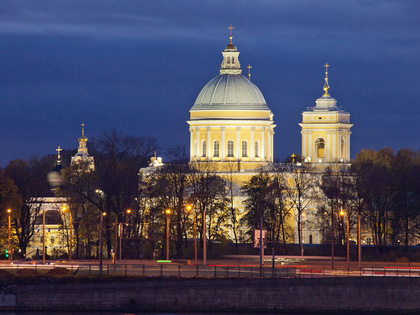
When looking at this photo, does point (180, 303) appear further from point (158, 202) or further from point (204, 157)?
point (204, 157)

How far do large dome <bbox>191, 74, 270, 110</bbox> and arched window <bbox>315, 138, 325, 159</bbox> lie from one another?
592 centimetres

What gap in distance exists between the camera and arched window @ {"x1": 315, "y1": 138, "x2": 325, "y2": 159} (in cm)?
14700

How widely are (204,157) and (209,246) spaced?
3493cm

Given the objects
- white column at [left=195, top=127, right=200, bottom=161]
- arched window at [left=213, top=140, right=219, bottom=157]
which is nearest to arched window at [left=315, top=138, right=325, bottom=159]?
arched window at [left=213, top=140, right=219, bottom=157]

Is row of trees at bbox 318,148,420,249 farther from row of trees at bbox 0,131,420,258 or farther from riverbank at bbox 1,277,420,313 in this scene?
riverbank at bbox 1,277,420,313

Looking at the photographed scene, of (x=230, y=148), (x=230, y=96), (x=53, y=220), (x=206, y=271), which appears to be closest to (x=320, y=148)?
(x=230, y=148)

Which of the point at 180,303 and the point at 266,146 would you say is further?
the point at 266,146

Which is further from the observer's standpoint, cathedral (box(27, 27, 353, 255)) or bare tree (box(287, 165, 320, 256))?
cathedral (box(27, 27, 353, 255))

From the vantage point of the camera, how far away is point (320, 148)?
148m

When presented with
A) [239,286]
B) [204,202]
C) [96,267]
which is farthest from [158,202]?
[239,286]

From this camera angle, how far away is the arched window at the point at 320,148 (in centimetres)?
14700

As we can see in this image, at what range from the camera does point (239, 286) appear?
76750mm

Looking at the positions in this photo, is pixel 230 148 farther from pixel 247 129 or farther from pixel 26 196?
pixel 26 196

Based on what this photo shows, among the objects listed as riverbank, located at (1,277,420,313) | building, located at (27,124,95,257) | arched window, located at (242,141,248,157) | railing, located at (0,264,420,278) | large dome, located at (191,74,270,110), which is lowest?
riverbank, located at (1,277,420,313)
